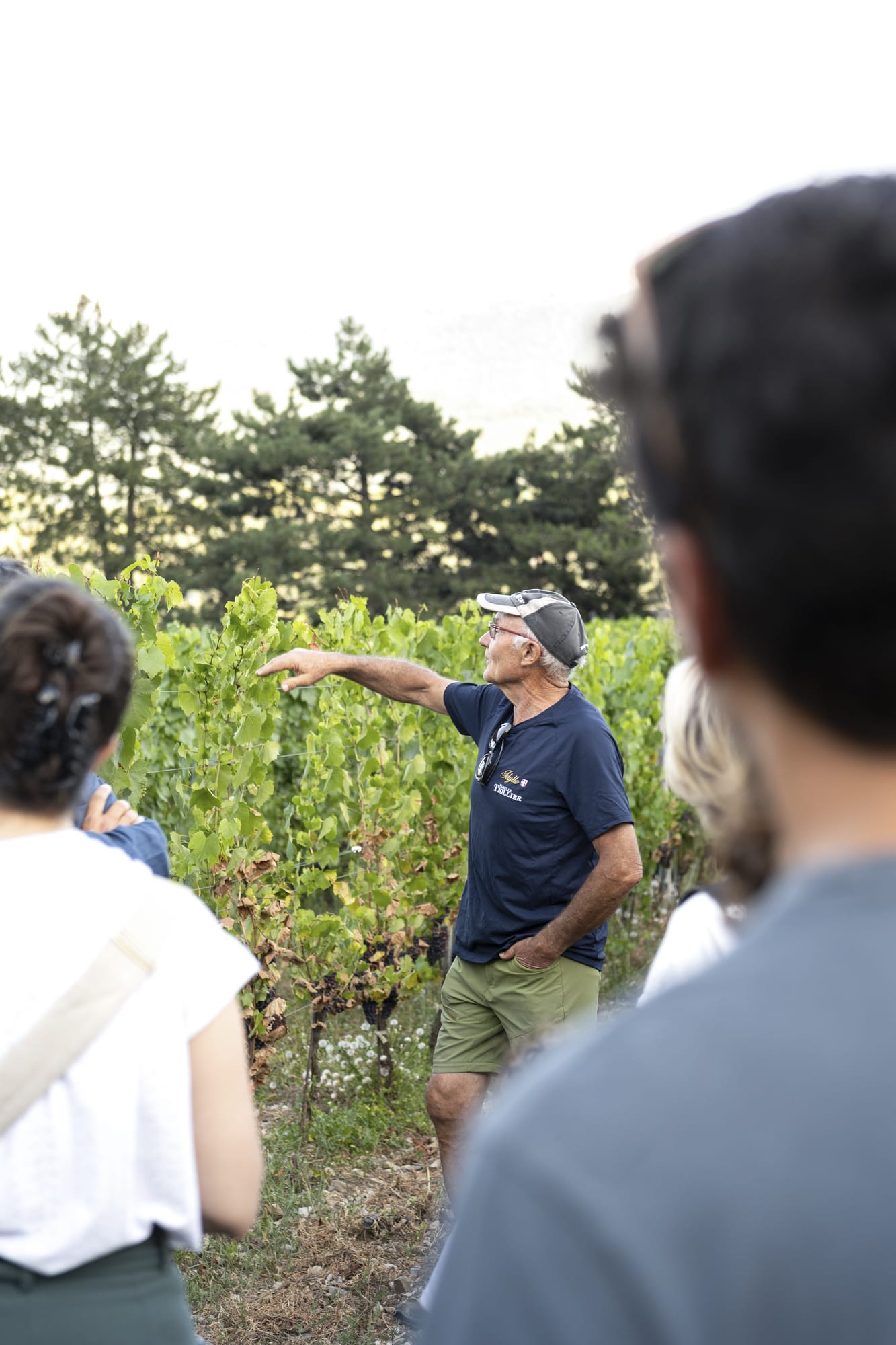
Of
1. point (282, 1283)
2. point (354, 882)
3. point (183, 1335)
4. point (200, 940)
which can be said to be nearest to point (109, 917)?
point (200, 940)

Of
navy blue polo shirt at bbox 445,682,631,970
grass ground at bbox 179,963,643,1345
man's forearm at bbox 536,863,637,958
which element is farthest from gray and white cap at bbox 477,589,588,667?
grass ground at bbox 179,963,643,1345

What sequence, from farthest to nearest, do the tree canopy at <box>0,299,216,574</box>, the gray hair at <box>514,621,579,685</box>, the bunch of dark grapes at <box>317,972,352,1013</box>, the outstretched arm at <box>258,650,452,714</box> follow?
1. the tree canopy at <box>0,299,216,574</box>
2. the bunch of dark grapes at <box>317,972,352,1013</box>
3. the outstretched arm at <box>258,650,452,714</box>
4. the gray hair at <box>514,621,579,685</box>

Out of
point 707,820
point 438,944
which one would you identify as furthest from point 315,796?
point 707,820

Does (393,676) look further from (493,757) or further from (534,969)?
(534,969)

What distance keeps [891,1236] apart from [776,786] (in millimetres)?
230

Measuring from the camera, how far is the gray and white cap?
3963 millimetres

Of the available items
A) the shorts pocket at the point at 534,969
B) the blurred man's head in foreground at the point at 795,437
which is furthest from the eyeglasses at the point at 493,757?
the blurred man's head in foreground at the point at 795,437

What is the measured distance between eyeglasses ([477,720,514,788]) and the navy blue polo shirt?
0.07 feet

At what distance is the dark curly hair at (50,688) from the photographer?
1.44m

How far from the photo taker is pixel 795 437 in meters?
0.59

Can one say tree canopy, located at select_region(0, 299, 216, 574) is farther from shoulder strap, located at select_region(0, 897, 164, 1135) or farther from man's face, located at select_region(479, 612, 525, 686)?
shoulder strap, located at select_region(0, 897, 164, 1135)

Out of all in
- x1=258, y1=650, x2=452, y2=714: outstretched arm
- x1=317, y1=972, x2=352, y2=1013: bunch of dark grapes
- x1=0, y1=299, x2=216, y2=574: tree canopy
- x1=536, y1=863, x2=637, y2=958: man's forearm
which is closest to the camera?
x1=536, y1=863, x2=637, y2=958: man's forearm

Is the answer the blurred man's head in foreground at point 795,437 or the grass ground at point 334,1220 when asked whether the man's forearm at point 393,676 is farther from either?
the blurred man's head in foreground at point 795,437

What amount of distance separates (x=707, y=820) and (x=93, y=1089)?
0.92 meters
